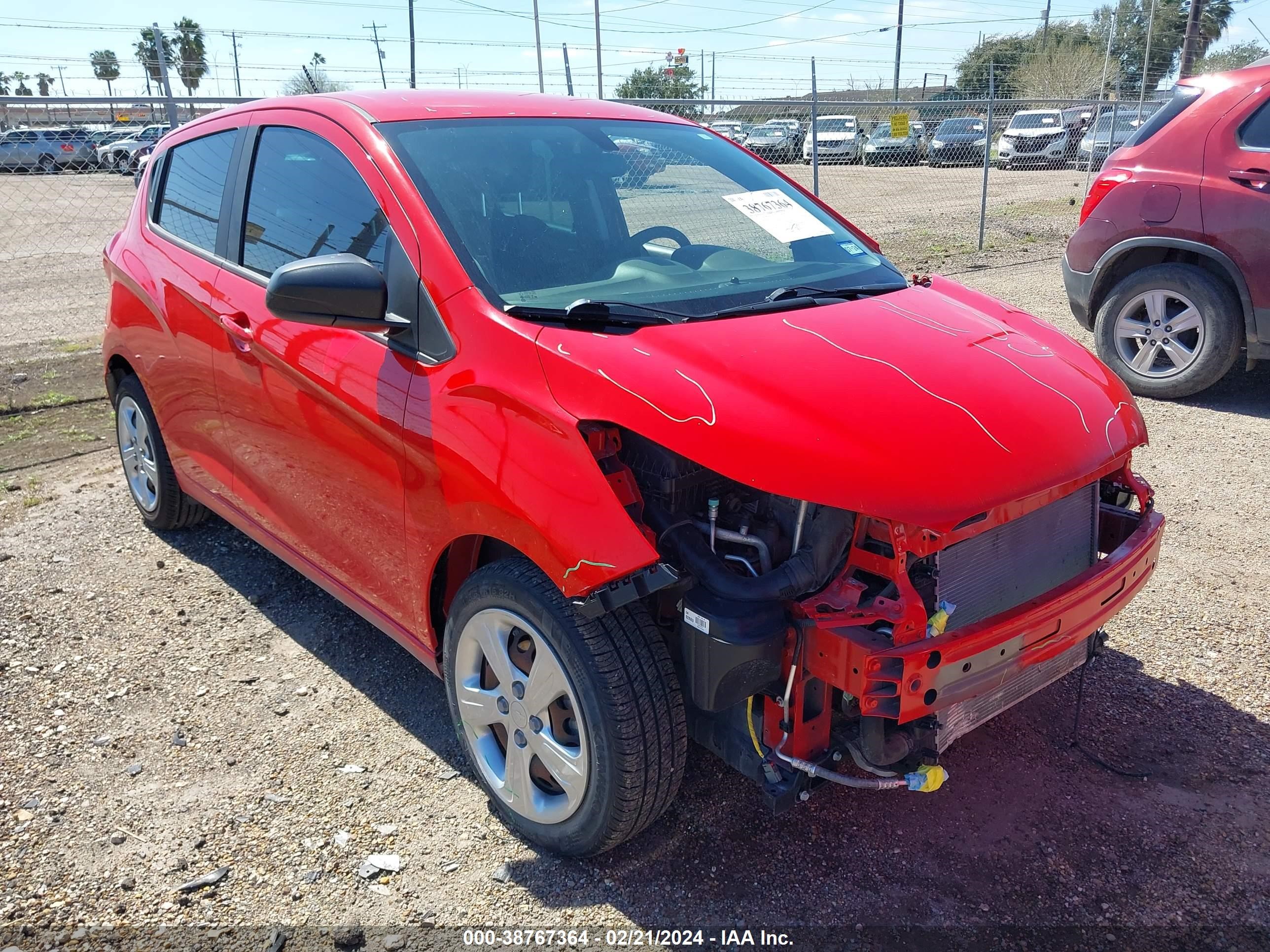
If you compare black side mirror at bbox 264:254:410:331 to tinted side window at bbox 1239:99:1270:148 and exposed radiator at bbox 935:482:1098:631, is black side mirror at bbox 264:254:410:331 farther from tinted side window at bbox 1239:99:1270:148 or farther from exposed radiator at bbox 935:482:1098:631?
tinted side window at bbox 1239:99:1270:148

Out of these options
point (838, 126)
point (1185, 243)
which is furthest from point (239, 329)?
point (838, 126)

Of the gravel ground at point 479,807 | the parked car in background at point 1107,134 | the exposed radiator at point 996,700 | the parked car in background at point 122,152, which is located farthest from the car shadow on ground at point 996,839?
the parked car in background at point 1107,134

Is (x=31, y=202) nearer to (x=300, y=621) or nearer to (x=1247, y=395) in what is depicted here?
(x=300, y=621)

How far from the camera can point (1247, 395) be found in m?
6.50

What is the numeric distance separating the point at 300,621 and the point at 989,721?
2.61 meters

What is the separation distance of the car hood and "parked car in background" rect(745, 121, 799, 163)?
11148 millimetres

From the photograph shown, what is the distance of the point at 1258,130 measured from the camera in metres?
5.74

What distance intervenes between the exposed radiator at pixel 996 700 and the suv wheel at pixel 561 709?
A: 66cm

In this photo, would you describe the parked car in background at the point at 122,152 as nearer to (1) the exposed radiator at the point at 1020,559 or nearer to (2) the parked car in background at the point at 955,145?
(1) the exposed radiator at the point at 1020,559

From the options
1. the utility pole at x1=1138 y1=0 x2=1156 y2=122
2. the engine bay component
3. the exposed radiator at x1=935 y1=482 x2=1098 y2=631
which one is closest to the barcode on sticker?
the engine bay component

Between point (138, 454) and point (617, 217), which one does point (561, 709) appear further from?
point (138, 454)

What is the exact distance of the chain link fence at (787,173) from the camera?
943 centimetres

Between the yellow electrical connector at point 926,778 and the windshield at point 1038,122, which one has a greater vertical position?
the windshield at point 1038,122

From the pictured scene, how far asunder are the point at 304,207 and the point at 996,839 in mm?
2822
